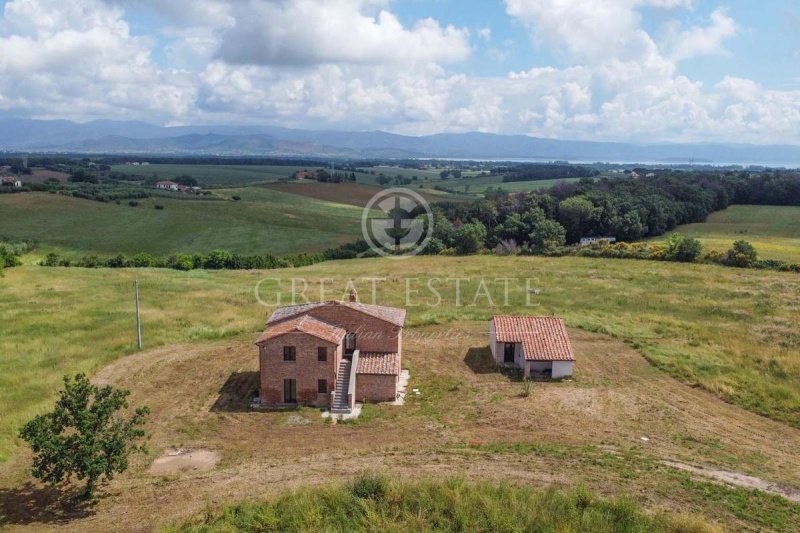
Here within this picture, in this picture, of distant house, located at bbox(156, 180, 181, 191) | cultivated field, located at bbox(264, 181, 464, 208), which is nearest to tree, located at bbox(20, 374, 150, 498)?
cultivated field, located at bbox(264, 181, 464, 208)

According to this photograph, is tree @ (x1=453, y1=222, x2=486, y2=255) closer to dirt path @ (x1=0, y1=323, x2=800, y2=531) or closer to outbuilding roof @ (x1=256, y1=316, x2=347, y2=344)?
dirt path @ (x1=0, y1=323, x2=800, y2=531)

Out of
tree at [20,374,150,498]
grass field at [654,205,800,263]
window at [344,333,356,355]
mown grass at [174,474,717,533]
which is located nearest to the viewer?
mown grass at [174,474,717,533]

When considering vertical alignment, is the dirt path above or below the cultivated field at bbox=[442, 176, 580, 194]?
below

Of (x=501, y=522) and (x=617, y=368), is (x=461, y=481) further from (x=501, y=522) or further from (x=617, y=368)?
(x=617, y=368)

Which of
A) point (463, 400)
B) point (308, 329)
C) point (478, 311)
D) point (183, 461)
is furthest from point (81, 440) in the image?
point (478, 311)

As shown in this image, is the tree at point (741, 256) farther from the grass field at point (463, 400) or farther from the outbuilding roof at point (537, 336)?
the outbuilding roof at point (537, 336)

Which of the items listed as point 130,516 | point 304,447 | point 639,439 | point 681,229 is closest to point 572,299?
point 639,439

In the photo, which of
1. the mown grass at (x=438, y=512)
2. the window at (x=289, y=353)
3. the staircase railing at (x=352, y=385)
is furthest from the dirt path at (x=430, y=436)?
the window at (x=289, y=353)
